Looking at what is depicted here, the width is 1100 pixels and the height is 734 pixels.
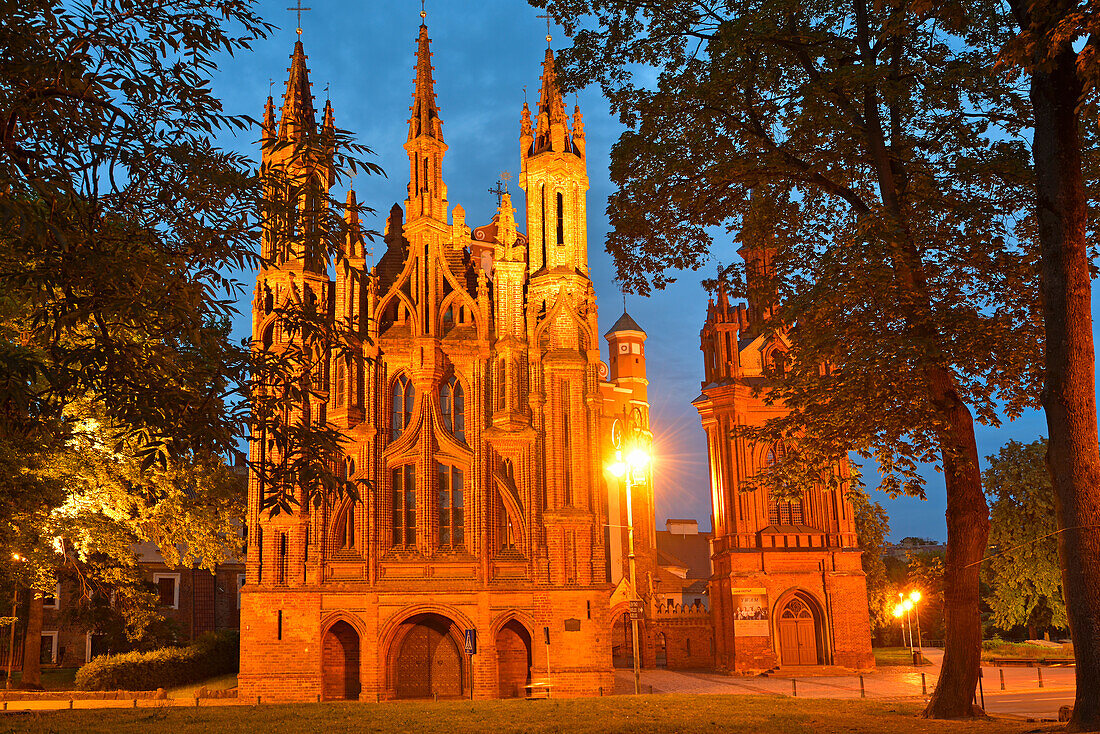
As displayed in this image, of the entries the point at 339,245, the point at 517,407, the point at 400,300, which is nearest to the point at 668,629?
the point at 517,407

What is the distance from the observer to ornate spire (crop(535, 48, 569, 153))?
120ft

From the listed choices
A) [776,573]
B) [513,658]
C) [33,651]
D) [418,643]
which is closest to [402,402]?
[418,643]

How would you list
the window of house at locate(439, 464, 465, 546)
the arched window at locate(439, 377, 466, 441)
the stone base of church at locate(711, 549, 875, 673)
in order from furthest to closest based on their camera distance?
1. the stone base of church at locate(711, 549, 875, 673)
2. the arched window at locate(439, 377, 466, 441)
3. the window of house at locate(439, 464, 465, 546)

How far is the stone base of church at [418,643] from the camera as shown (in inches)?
1236

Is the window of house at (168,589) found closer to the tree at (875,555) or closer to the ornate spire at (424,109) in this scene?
the ornate spire at (424,109)

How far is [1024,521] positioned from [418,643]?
25.8 m

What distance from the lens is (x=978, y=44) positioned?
17203mm

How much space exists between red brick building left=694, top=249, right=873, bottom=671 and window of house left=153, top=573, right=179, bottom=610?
2683cm

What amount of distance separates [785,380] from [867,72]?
557cm

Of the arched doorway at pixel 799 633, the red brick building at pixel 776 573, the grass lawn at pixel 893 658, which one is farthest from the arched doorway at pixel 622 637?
the arched doorway at pixel 799 633

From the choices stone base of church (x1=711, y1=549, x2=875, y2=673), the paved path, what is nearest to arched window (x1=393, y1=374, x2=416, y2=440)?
the paved path

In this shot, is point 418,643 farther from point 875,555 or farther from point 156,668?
point 875,555

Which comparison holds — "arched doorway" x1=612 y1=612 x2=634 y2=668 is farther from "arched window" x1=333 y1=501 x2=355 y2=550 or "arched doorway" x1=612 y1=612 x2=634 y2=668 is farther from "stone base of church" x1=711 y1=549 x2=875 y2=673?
"arched window" x1=333 y1=501 x2=355 y2=550

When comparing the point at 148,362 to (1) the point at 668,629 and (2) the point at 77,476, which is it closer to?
(2) the point at 77,476
